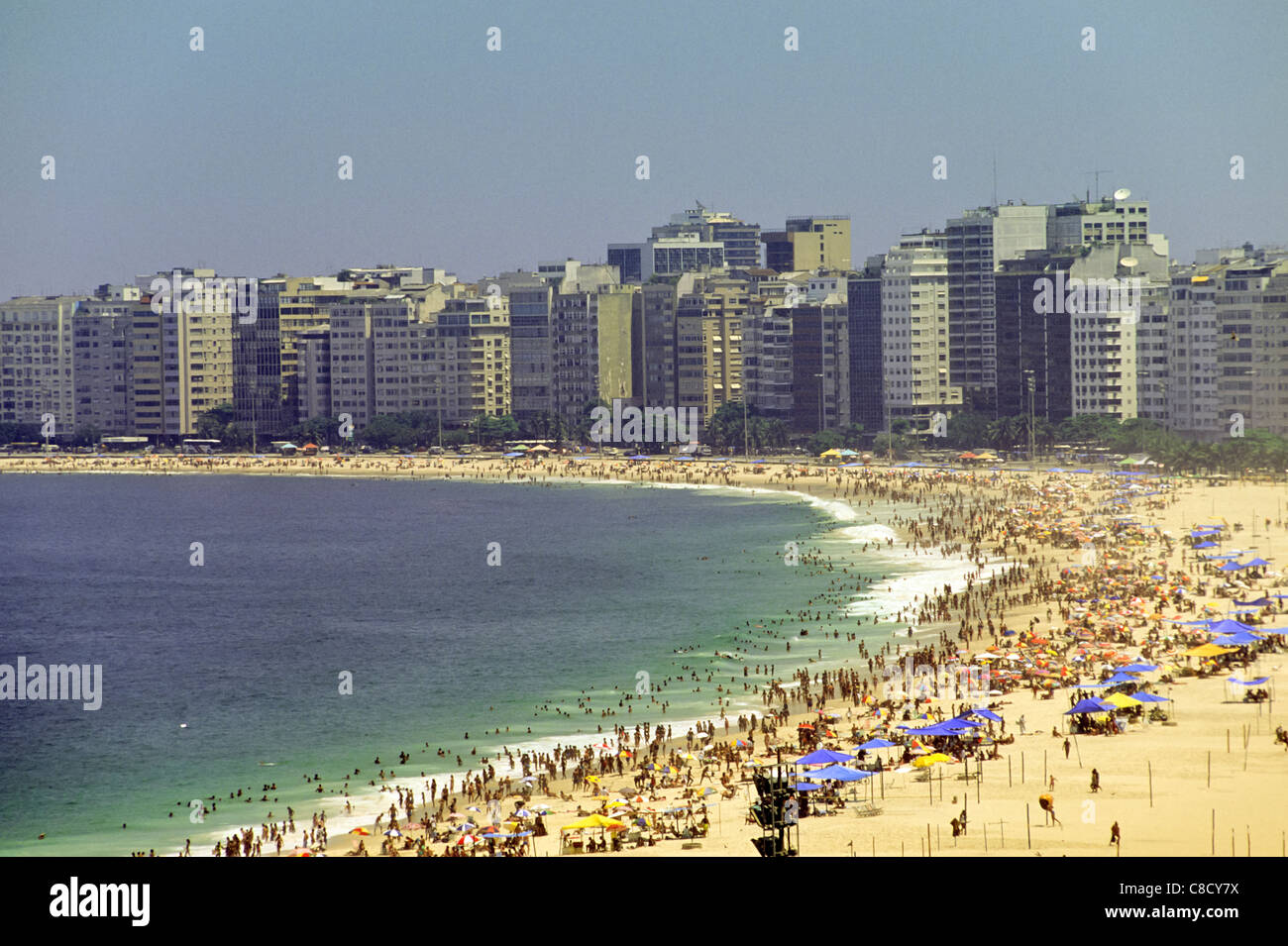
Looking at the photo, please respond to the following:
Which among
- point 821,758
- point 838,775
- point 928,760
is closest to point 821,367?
point 928,760

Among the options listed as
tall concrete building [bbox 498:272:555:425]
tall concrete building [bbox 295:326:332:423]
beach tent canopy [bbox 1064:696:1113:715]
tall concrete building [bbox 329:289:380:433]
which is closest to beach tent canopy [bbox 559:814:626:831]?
beach tent canopy [bbox 1064:696:1113:715]

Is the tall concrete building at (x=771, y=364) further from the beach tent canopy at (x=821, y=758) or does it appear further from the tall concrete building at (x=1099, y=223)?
the beach tent canopy at (x=821, y=758)

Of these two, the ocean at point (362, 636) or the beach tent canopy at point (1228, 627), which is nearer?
the ocean at point (362, 636)

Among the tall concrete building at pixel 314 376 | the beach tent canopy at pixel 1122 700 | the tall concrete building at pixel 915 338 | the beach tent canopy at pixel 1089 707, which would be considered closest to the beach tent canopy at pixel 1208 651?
the beach tent canopy at pixel 1122 700

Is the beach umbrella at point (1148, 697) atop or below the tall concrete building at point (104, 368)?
below

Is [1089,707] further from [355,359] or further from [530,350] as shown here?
[355,359]
